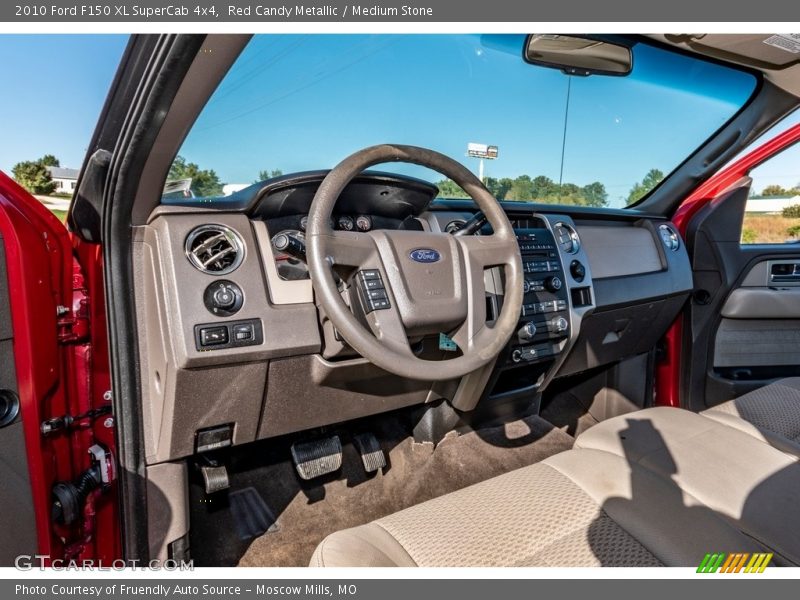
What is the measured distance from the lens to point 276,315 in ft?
4.77

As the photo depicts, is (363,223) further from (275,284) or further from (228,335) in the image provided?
(228,335)

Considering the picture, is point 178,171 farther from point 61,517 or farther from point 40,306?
point 61,517

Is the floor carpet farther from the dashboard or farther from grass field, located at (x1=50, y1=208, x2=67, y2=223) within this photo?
grass field, located at (x1=50, y1=208, x2=67, y2=223)

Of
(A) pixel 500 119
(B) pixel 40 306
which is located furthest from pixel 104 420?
(A) pixel 500 119

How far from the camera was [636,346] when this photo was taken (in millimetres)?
2609

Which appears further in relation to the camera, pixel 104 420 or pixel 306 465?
pixel 306 465

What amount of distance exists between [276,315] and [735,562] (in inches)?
52.9

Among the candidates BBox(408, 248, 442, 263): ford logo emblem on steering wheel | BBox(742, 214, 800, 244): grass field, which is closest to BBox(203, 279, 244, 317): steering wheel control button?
BBox(408, 248, 442, 263): ford logo emblem on steering wheel

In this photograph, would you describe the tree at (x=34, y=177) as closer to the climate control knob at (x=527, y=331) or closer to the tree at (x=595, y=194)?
the climate control knob at (x=527, y=331)

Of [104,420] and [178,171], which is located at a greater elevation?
[178,171]

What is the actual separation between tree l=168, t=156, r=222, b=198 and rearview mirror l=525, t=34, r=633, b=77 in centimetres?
116

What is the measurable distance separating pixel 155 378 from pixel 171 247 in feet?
1.34

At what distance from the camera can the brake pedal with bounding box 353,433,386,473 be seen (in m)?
2.12

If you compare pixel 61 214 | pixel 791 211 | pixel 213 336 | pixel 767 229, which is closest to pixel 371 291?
pixel 213 336
